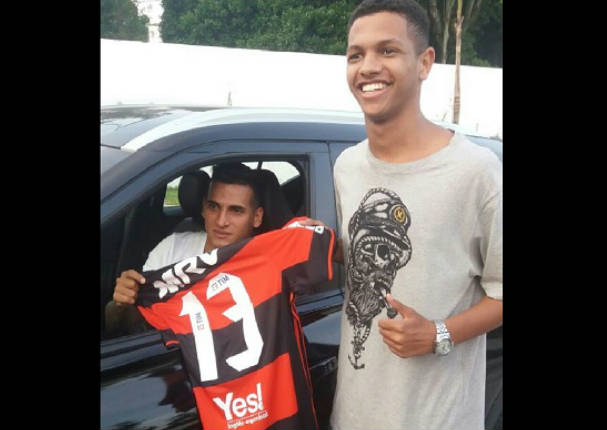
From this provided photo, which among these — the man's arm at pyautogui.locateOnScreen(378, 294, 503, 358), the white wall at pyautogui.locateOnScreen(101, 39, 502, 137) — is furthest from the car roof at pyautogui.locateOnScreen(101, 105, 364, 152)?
the man's arm at pyautogui.locateOnScreen(378, 294, 503, 358)

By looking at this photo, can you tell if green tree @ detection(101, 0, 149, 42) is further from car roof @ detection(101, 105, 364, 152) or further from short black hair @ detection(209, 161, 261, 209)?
short black hair @ detection(209, 161, 261, 209)

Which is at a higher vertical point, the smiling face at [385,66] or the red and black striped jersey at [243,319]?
the smiling face at [385,66]

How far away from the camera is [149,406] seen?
5.94 ft

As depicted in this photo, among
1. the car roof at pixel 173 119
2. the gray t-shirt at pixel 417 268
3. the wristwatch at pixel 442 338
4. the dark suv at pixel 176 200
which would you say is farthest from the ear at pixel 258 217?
the wristwatch at pixel 442 338

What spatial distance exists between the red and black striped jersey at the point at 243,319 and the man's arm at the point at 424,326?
11.7 inches

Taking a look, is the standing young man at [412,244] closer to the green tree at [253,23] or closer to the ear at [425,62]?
the ear at [425,62]

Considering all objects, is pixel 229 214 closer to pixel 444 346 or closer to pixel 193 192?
pixel 193 192

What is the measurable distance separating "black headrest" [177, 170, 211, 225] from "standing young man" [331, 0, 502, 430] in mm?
774

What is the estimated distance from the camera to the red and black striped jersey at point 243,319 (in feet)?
6.19
